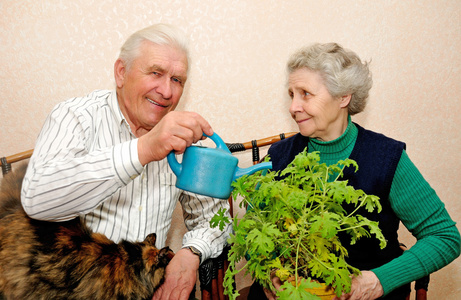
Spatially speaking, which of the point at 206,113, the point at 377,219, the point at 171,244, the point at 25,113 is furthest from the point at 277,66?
the point at 25,113

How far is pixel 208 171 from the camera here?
0.81 metres

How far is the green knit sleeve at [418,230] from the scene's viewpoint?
107 centimetres

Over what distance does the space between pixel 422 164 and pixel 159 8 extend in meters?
1.62

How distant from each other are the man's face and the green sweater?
863mm

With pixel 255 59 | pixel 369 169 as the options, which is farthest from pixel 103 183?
pixel 255 59

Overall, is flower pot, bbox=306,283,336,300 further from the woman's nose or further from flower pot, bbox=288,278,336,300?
the woman's nose

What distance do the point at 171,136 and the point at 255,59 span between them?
0.90 m

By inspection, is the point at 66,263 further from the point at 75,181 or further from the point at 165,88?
the point at 165,88

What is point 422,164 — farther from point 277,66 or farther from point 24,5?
point 24,5

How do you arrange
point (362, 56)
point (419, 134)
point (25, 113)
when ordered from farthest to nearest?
point (419, 134) < point (362, 56) < point (25, 113)

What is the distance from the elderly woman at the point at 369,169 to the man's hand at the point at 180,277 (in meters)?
0.28

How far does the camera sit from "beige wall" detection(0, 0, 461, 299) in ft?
4.58

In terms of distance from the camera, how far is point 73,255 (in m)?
0.89

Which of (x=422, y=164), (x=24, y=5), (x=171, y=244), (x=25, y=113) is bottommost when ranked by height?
(x=171, y=244)
